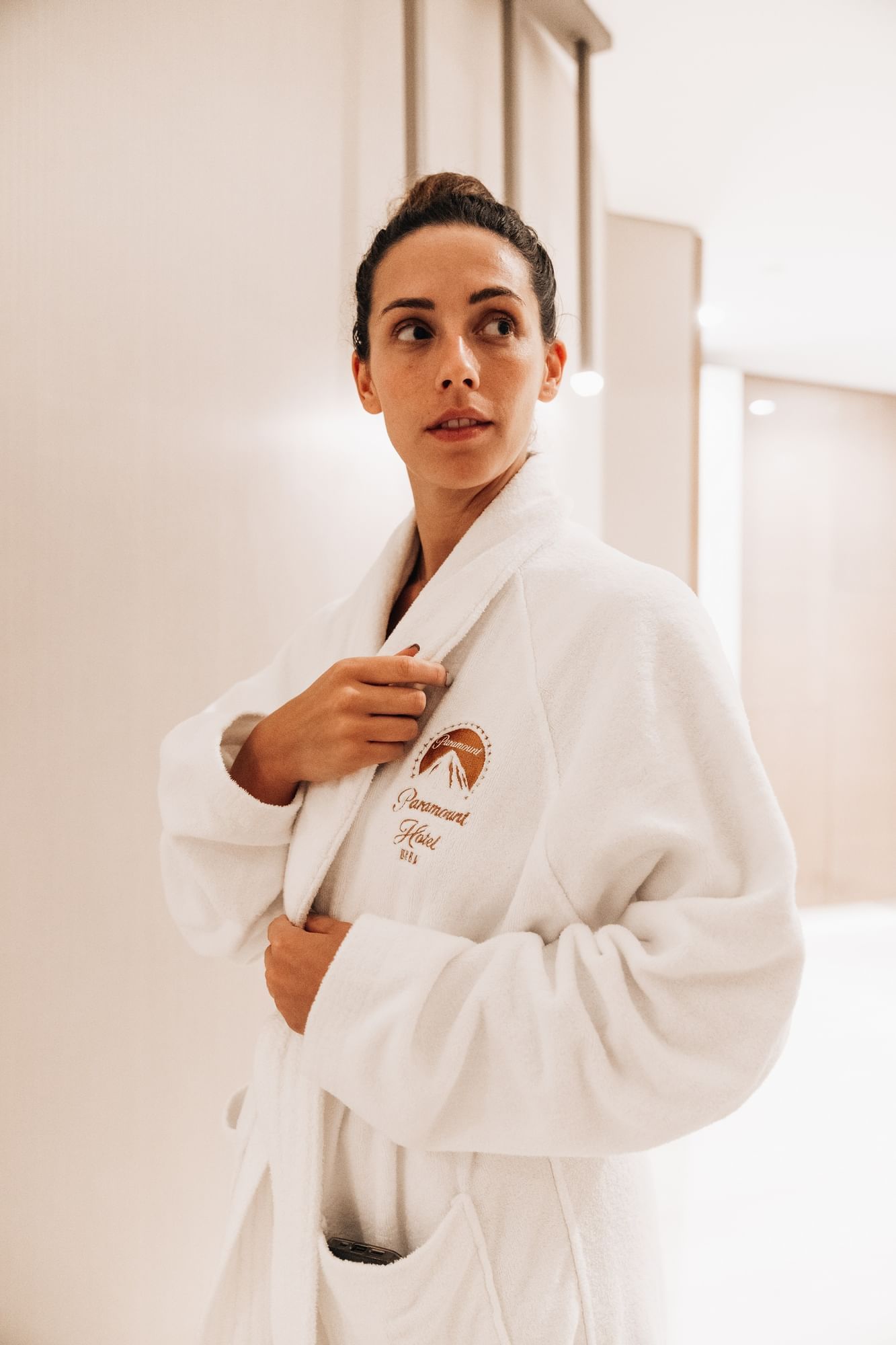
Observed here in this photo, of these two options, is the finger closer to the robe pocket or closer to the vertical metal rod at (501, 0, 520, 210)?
the robe pocket

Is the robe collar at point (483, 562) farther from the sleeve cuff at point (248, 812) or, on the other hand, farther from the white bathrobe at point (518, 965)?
the sleeve cuff at point (248, 812)

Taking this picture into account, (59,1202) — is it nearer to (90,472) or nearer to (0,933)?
(0,933)

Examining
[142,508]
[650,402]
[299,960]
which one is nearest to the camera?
[299,960]

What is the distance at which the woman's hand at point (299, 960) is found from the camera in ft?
1.94

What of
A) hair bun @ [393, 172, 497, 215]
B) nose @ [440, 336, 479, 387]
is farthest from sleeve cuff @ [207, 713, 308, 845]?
hair bun @ [393, 172, 497, 215]

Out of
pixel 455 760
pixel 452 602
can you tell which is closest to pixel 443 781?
pixel 455 760

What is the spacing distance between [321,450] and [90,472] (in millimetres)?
297

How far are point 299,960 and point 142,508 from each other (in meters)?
Answer: 0.60

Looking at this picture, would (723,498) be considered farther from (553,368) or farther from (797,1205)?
(553,368)

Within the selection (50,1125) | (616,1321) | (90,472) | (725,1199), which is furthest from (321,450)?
(725,1199)

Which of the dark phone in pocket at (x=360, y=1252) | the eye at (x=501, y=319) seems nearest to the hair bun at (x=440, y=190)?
the eye at (x=501, y=319)

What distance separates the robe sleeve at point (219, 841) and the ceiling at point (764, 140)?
1319 mm

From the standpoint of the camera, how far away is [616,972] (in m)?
0.50

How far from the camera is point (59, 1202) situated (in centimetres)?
96
